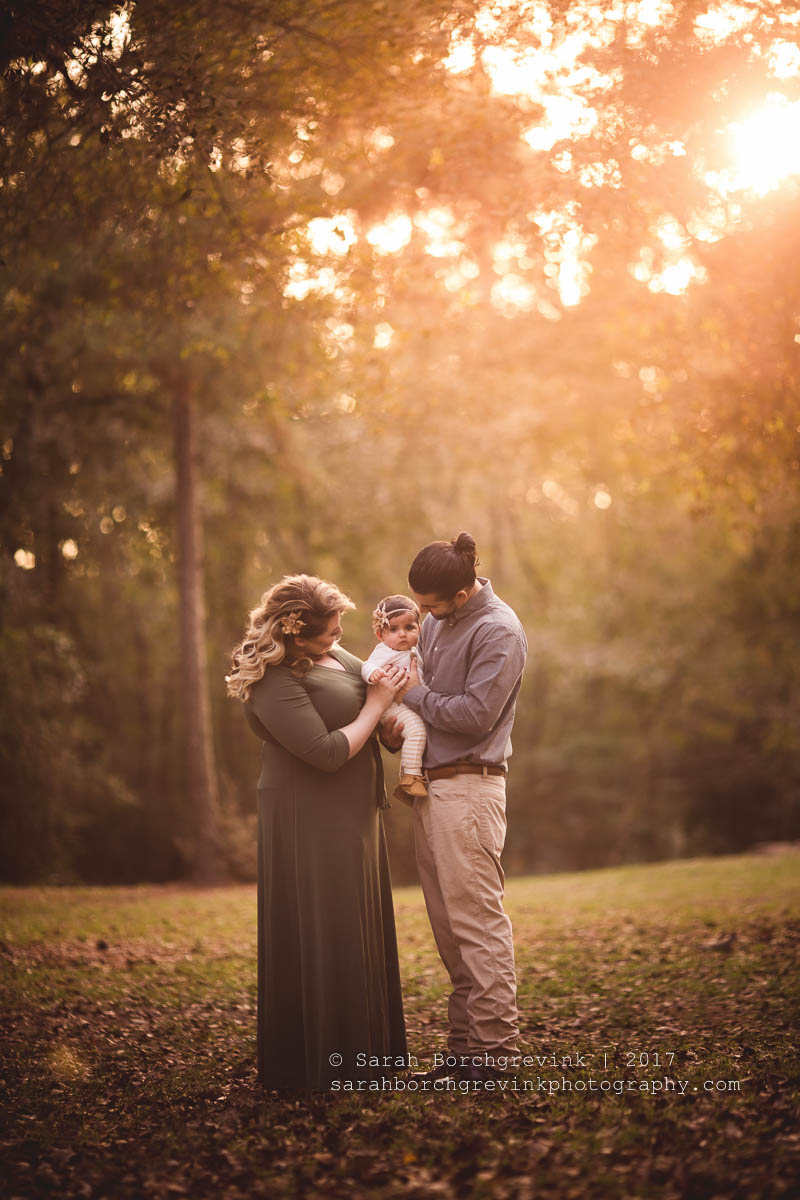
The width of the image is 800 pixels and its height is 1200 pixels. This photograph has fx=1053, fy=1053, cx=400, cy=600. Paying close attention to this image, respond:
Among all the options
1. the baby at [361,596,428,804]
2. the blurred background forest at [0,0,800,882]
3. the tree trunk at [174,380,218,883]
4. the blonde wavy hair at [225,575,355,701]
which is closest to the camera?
the blonde wavy hair at [225,575,355,701]

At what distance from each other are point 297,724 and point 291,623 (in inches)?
18.9

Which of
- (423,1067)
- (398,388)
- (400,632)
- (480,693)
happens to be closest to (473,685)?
(480,693)

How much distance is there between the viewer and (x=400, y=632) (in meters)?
5.19

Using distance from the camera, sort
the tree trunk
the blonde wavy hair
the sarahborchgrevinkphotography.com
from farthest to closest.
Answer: the tree trunk
the blonde wavy hair
the sarahborchgrevinkphotography.com

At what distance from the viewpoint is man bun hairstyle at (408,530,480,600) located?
5.00 m

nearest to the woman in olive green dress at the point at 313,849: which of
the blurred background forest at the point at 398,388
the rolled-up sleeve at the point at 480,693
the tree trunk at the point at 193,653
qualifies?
the rolled-up sleeve at the point at 480,693

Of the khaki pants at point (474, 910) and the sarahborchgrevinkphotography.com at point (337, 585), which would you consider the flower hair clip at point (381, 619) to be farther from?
the khaki pants at point (474, 910)

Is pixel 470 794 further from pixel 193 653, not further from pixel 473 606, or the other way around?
pixel 193 653

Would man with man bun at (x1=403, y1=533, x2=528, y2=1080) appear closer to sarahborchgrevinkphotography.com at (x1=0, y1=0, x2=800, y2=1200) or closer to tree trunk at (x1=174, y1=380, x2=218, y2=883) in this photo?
sarahborchgrevinkphotography.com at (x1=0, y1=0, x2=800, y2=1200)

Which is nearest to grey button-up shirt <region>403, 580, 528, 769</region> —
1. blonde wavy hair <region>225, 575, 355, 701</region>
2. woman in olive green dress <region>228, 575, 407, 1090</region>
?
woman in olive green dress <region>228, 575, 407, 1090</region>

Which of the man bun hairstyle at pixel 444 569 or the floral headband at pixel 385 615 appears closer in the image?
the man bun hairstyle at pixel 444 569

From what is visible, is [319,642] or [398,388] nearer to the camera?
[319,642]

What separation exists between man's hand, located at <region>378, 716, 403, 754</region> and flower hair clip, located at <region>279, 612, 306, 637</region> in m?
0.66

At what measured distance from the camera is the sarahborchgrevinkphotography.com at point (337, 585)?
4.79 metres
